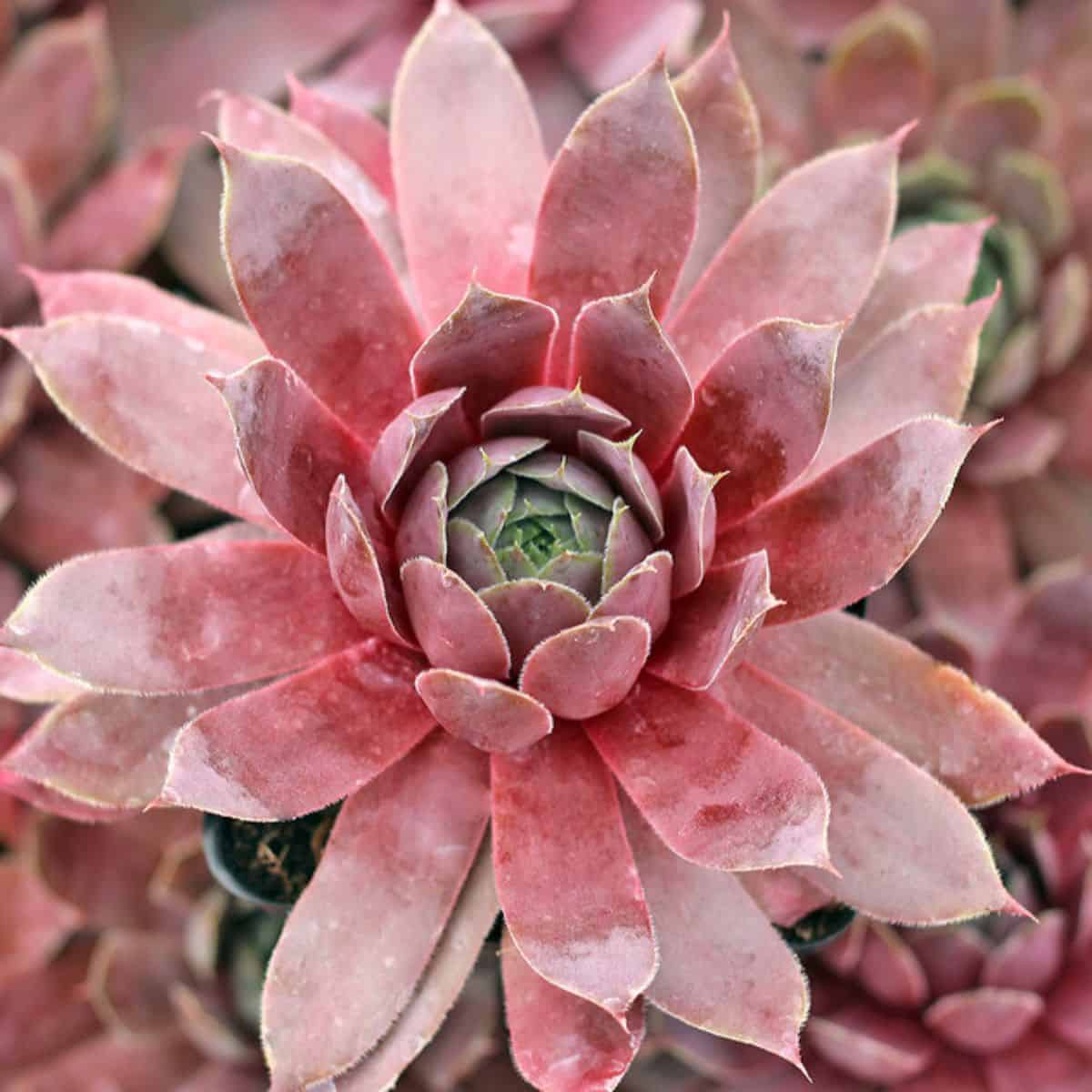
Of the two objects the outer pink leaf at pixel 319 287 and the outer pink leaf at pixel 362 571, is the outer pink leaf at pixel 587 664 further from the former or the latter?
the outer pink leaf at pixel 319 287

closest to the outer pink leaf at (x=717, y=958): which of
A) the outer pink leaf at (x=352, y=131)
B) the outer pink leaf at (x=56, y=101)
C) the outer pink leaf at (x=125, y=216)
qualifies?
the outer pink leaf at (x=352, y=131)

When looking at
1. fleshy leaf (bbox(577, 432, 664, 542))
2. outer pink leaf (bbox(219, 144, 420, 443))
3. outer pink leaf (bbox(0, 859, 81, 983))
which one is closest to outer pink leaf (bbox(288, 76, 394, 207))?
outer pink leaf (bbox(219, 144, 420, 443))

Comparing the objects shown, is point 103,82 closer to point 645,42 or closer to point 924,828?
point 645,42

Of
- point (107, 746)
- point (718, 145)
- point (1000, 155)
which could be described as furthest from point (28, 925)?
point (1000, 155)

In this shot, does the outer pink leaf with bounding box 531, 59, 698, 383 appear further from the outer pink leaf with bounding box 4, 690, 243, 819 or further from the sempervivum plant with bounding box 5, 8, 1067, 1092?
the outer pink leaf with bounding box 4, 690, 243, 819

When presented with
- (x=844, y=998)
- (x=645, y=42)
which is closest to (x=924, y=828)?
(x=844, y=998)

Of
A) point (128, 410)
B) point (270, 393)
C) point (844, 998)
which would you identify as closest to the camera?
point (270, 393)
